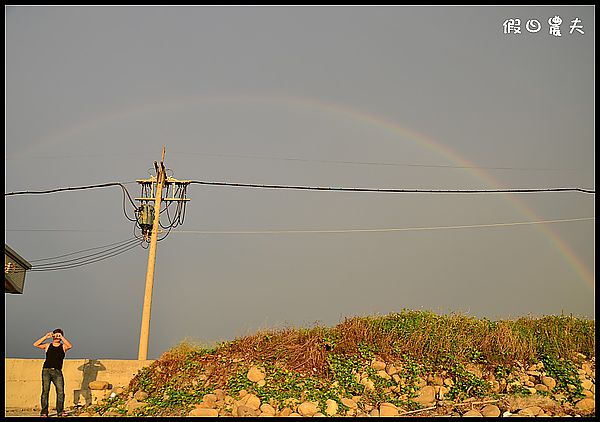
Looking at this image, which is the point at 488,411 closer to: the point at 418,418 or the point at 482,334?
the point at 418,418

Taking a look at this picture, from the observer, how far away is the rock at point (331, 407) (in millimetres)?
13117

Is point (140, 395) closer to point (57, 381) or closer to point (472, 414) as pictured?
point (57, 381)

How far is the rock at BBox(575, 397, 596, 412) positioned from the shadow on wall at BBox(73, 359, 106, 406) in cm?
1106

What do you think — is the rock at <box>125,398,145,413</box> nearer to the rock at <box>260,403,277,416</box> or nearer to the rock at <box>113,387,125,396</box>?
the rock at <box>113,387,125,396</box>

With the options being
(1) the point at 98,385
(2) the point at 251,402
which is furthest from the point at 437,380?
(1) the point at 98,385

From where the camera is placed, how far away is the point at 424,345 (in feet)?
48.9

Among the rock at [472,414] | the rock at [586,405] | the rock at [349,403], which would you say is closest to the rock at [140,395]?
the rock at [349,403]

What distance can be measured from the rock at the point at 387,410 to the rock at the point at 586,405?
149 inches

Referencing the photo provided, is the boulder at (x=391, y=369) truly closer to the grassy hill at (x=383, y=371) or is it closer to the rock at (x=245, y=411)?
the grassy hill at (x=383, y=371)

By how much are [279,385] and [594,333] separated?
7.79 meters

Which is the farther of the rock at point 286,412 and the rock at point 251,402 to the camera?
the rock at point 251,402

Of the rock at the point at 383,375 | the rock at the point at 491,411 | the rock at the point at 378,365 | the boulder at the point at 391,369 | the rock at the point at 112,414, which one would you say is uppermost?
the rock at the point at 378,365

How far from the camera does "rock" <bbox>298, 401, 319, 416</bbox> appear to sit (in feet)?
42.9

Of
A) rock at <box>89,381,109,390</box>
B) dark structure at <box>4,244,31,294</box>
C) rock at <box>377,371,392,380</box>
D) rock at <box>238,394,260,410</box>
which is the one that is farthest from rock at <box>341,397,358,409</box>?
dark structure at <box>4,244,31,294</box>
